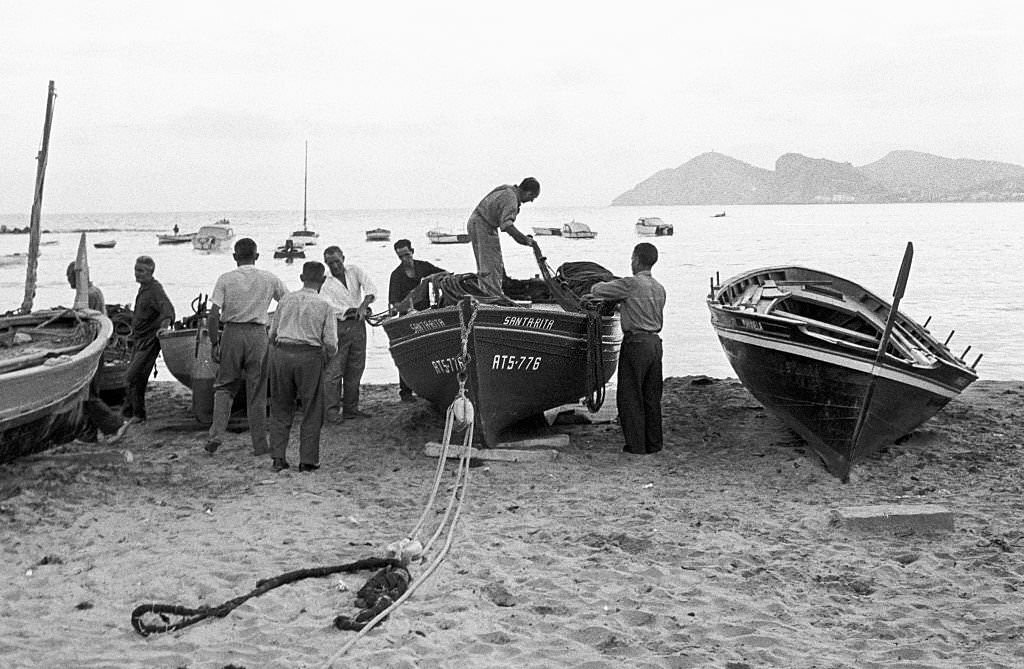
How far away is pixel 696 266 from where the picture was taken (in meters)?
54.3

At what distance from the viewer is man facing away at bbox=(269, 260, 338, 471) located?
8.31 meters

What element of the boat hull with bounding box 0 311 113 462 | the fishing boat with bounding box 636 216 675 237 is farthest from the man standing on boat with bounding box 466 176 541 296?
the fishing boat with bounding box 636 216 675 237

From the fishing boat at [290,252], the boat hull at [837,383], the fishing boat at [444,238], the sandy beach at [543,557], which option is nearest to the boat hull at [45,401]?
the sandy beach at [543,557]

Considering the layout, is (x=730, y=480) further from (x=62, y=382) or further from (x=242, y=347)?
(x=62, y=382)

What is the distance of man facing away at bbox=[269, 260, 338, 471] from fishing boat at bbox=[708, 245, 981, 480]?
12.3 ft

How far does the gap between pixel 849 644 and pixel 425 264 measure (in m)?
7.47

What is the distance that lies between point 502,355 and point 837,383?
9.21 feet

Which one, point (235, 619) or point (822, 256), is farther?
point (822, 256)

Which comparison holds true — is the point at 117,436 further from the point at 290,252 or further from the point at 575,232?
the point at 575,232

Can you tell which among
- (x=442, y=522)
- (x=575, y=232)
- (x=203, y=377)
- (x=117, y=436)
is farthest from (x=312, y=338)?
(x=575, y=232)

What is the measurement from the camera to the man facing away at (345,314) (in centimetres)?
1056

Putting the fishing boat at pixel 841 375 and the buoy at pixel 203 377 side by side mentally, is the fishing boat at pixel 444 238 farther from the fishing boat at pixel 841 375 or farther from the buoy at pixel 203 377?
the fishing boat at pixel 841 375

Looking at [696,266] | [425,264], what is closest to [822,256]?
[696,266]

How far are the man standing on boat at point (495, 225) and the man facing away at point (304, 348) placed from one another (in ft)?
6.47
